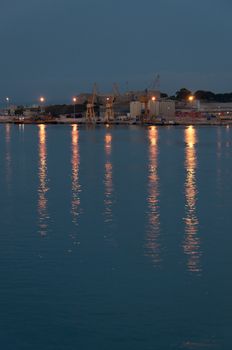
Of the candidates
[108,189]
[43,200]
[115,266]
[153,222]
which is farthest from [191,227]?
[108,189]

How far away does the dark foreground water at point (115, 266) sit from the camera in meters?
3.93

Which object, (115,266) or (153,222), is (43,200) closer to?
(153,222)

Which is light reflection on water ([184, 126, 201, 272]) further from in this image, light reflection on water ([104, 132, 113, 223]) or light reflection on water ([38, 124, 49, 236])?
light reflection on water ([38, 124, 49, 236])

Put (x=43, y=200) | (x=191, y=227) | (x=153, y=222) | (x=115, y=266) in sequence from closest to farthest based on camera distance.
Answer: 1. (x=115, y=266)
2. (x=191, y=227)
3. (x=153, y=222)
4. (x=43, y=200)

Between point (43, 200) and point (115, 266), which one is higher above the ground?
point (43, 200)

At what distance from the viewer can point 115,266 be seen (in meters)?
5.38

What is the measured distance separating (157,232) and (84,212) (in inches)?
59.4

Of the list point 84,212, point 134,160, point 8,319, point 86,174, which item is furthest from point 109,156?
point 8,319

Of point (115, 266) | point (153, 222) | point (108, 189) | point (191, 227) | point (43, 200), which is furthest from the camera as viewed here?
point (108, 189)

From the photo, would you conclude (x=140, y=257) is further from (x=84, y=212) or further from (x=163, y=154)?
(x=163, y=154)

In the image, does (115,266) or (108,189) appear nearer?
(115,266)

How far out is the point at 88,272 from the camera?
519cm

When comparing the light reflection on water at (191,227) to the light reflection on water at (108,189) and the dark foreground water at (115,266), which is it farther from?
the light reflection on water at (108,189)

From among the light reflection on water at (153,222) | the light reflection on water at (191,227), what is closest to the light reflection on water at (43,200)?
the light reflection on water at (153,222)
